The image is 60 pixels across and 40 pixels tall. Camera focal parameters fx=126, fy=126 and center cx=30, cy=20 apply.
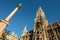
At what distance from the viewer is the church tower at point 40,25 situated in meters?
43.5

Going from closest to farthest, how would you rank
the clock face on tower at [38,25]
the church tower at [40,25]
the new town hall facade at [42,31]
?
the new town hall facade at [42,31], the church tower at [40,25], the clock face on tower at [38,25]

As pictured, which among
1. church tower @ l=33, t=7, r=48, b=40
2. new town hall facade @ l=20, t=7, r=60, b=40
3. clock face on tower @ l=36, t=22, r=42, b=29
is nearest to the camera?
new town hall facade @ l=20, t=7, r=60, b=40

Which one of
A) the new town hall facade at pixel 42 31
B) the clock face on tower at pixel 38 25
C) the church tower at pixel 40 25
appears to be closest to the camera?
the new town hall facade at pixel 42 31

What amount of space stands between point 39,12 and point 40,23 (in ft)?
21.8

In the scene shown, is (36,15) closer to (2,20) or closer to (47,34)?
(47,34)

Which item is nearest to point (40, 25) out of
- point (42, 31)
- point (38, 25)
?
point (38, 25)

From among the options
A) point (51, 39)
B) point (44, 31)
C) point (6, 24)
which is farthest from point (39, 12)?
point (6, 24)

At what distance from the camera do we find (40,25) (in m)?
46.7

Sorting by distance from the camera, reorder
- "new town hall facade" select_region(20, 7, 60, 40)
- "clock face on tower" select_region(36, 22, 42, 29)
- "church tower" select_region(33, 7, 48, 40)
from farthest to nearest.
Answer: "clock face on tower" select_region(36, 22, 42, 29)
"church tower" select_region(33, 7, 48, 40)
"new town hall facade" select_region(20, 7, 60, 40)

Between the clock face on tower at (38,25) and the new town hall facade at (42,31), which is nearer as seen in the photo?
the new town hall facade at (42,31)

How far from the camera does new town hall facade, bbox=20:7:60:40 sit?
41469 millimetres

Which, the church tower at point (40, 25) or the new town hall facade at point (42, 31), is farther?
the church tower at point (40, 25)

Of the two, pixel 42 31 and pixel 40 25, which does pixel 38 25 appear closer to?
pixel 40 25

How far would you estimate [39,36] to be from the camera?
43.6 metres
